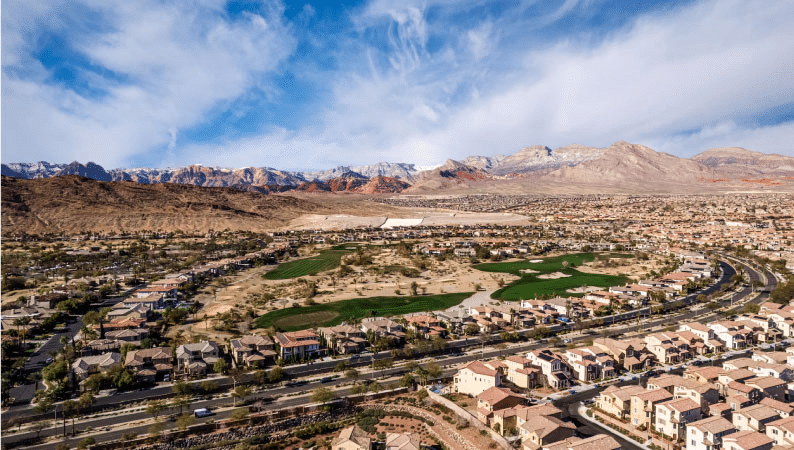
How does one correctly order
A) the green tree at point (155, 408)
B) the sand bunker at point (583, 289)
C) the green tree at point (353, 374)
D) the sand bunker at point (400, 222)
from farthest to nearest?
the sand bunker at point (400, 222)
the sand bunker at point (583, 289)
the green tree at point (353, 374)
the green tree at point (155, 408)

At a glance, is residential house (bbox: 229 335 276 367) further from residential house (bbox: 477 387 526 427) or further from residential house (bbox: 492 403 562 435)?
residential house (bbox: 492 403 562 435)

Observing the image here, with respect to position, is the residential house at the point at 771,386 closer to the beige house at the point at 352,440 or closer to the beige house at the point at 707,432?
the beige house at the point at 707,432

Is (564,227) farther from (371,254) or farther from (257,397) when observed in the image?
(257,397)

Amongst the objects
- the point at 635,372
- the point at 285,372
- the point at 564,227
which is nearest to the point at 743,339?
the point at 635,372

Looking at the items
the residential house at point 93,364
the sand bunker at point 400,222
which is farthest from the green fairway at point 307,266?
the sand bunker at point 400,222

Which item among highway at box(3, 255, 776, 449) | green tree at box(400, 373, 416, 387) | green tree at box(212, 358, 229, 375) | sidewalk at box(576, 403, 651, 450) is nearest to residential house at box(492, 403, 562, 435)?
sidewalk at box(576, 403, 651, 450)

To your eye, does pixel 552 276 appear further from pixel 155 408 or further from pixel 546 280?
pixel 155 408
